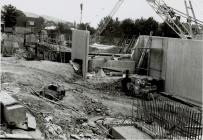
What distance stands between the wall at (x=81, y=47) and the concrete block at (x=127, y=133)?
1006 cm

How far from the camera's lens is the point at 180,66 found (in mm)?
17359

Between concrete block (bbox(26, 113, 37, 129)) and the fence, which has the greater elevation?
concrete block (bbox(26, 113, 37, 129))

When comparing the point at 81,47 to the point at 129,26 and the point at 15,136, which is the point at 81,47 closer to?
the point at 15,136

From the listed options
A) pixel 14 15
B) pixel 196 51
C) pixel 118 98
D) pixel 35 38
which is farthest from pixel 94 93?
pixel 14 15

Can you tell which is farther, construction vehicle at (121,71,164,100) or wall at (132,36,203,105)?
construction vehicle at (121,71,164,100)

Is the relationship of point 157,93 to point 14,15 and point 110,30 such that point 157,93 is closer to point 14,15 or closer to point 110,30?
point 110,30

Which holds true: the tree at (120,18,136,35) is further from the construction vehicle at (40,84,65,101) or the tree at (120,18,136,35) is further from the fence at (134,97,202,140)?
the fence at (134,97,202,140)

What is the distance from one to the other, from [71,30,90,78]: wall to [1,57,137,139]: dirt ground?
105cm

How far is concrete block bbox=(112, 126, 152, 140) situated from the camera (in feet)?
32.3

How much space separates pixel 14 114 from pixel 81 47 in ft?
44.6

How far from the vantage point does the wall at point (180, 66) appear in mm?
15961

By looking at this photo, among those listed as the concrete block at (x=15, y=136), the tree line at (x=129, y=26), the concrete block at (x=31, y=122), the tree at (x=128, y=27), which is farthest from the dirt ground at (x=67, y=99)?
the tree at (x=128, y=27)

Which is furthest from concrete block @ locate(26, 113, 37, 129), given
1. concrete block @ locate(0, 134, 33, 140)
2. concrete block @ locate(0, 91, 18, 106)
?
concrete block @ locate(0, 134, 33, 140)

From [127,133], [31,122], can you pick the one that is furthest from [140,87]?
[31,122]
